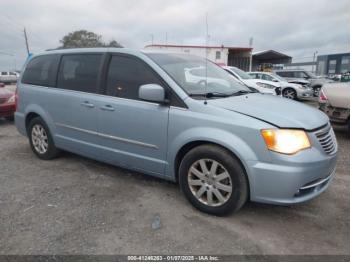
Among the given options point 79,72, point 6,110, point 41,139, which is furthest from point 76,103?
→ point 6,110

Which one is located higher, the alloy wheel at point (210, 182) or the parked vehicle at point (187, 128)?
the parked vehicle at point (187, 128)

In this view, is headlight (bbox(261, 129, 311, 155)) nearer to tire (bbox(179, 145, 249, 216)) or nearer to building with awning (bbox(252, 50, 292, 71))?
tire (bbox(179, 145, 249, 216))

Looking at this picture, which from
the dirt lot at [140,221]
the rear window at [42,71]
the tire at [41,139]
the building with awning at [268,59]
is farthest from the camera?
the building with awning at [268,59]

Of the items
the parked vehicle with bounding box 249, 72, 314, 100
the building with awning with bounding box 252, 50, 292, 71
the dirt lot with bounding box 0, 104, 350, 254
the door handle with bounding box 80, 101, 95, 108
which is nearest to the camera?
the dirt lot with bounding box 0, 104, 350, 254

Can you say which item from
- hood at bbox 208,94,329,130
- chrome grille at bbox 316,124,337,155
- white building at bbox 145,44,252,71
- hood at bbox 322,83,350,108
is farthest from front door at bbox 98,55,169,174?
white building at bbox 145,44,252,71

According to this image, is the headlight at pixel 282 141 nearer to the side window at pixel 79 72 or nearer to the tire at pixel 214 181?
A: the tire at pixel 214 181

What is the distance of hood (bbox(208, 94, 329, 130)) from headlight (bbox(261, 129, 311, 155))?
3.1 inches

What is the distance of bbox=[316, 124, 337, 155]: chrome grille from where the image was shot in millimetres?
2881

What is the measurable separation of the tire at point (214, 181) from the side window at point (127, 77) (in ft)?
3.31

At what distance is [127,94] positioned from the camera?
3559 millimetres

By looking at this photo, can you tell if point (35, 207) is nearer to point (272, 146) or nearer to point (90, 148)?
point (90, 148)

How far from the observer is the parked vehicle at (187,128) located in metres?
2.71

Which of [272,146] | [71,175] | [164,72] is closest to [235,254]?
[272,146]

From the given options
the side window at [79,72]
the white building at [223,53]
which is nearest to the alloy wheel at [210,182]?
the side window at [79,72]
